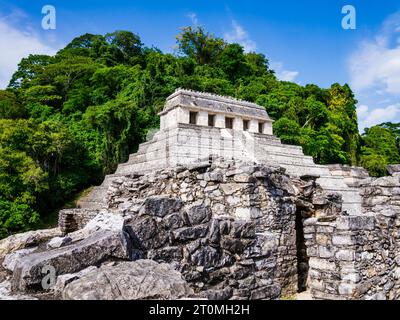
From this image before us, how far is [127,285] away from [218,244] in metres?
1.25

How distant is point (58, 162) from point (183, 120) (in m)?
8.86

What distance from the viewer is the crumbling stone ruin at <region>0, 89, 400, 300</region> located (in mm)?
2320

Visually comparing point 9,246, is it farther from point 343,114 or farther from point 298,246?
point 343,114

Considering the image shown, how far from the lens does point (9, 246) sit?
4.96 metres

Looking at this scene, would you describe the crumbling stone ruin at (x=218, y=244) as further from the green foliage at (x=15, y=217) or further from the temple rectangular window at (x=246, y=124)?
the temple rectangular window at (x=246, y=124)

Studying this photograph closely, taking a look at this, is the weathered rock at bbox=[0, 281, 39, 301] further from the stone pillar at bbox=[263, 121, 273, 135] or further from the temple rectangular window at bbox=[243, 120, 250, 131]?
the stone pillar at bbox=[263, 121, 273, 135]

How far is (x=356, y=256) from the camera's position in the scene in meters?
4.39

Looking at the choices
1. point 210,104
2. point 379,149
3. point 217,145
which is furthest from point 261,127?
point 379,149

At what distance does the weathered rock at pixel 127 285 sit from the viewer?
206 cm

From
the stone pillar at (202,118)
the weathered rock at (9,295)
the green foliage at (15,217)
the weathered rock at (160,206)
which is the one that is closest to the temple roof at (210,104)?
the stone pillar at (202,118)

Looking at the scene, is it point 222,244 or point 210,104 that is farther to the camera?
point 210,104

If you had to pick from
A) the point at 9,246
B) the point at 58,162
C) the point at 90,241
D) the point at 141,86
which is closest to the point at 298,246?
the point at 90,241

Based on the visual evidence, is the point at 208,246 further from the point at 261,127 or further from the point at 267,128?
the point at 267,128

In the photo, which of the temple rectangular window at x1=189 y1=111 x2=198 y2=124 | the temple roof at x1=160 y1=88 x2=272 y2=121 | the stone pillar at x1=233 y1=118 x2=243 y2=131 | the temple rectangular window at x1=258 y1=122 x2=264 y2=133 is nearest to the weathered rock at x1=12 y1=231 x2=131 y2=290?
the temple roof at x1=160 y1=88 x2=272 y2=121
